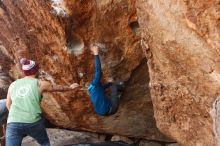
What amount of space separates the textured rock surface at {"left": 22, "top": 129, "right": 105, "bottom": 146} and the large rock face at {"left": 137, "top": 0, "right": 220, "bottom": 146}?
236 cm

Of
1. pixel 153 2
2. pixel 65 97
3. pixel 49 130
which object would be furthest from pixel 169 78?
pixel 49 130

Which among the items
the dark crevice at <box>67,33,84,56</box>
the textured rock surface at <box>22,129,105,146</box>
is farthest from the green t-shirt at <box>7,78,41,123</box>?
the textured rock surface at <box>22,129,105,146</box>

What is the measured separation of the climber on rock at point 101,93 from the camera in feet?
20.2

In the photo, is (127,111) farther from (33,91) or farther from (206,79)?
(206,79)

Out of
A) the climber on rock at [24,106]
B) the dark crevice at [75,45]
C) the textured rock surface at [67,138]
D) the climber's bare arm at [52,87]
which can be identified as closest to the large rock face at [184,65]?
the dark crevice at [75,45]

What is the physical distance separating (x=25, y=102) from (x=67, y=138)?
245cm

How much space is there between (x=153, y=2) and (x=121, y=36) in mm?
A: 1338

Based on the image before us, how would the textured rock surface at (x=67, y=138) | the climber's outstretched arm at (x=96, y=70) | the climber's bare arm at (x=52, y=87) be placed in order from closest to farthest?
1. the climber's bare arm at (x=52, y=87)
2. the climber's outstretched arm at (x=96, y=70)
3. the textured rock surface at (x=67, y=138)

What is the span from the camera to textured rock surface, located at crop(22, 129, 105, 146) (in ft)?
26.1

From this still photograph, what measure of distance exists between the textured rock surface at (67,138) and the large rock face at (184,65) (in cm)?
236

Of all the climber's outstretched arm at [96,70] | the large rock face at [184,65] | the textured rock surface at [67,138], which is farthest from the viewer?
the textured rock surface at [67,138]

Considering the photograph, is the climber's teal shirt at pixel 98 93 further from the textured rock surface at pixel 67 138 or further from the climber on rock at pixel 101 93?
the textured rock surface at pixel 67 138

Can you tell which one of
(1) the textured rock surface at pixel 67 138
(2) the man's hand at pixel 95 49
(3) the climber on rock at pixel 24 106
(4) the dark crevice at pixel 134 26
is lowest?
(1) the textured rock surface at pixel 67 138

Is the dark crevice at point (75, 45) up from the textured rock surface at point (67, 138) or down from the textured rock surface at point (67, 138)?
up
